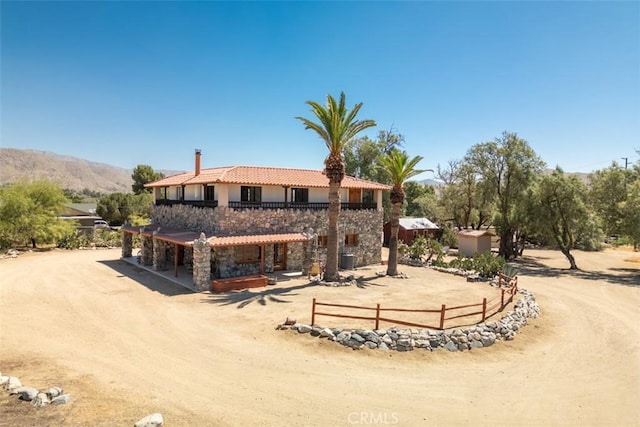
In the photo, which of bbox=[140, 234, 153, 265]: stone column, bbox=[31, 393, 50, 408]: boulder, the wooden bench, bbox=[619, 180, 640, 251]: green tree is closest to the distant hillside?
bbox=[140, 234, 153, 265]: stone column

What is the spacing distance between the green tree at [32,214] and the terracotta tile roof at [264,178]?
12.6 meters

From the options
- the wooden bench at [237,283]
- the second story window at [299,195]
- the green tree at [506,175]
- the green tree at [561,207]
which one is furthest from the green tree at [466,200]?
the wooden bench at [237,283]

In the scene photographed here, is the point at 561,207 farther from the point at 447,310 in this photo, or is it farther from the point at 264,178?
the point at 264,178

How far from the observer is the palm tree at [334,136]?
73.6 ft

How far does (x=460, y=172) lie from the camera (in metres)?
45.6

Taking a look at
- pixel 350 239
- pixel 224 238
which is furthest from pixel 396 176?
pixel 224 238

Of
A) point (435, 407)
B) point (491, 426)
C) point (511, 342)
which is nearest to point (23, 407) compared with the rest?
point (435, 407)

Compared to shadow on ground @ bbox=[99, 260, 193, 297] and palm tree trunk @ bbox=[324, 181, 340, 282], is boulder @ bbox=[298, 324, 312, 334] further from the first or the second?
palm tree trunk @ bbox=[324, 181, 340, 282]

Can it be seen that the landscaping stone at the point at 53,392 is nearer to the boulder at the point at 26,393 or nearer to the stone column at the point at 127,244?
the boulder at the point at 26,393

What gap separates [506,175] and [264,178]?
87.0ft

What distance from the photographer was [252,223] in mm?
24281

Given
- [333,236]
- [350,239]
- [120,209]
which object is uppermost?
[120,209]

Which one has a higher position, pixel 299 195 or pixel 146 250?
pixel 299 195

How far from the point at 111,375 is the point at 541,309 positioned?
19.9 metres
